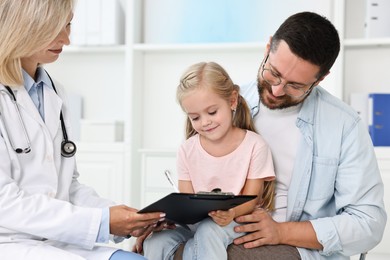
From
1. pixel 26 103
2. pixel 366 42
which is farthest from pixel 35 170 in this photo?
pixel 366 42

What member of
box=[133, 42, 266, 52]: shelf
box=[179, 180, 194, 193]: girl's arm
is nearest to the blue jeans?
box=[179, 180, 194, 193]: girl's arm

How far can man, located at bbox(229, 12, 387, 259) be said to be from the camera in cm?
178

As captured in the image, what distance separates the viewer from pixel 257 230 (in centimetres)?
175

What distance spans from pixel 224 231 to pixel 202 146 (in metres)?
0.31

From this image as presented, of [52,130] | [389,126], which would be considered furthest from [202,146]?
[389,126]

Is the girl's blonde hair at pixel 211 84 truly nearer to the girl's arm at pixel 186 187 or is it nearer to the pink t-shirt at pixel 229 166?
the pink t-shirt at pixel 229 166

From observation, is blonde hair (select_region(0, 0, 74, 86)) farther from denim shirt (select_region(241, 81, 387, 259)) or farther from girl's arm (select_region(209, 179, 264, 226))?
denim shirt (select_region(241, 81, 387, 259))

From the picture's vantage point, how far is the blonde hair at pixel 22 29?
5.01 ft

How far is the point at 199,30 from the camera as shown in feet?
11.7

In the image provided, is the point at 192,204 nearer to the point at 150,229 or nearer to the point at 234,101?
the point at 150,229

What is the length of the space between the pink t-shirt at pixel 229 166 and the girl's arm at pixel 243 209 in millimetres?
16

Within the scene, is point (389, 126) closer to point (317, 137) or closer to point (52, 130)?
point (317, 137)

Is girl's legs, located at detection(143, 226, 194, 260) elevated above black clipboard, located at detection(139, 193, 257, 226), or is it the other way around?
black clipboard, located at detection(139, 193, 257, 226)

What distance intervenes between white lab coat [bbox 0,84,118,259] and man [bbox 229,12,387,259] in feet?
1.56
